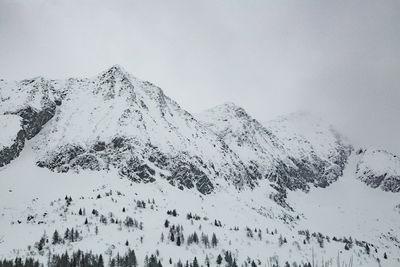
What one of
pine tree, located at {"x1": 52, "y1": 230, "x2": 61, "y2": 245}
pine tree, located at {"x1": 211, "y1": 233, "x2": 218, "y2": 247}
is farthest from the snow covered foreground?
pine tree, located at {"x1": 52, "y1": 230, "x2": 61, "y2": 245}

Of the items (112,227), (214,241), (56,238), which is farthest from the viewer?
(214,241)

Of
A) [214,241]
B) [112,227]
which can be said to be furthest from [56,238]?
[214,241]

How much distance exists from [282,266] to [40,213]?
82598 mm

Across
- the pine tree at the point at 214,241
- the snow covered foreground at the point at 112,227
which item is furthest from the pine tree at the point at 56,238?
the pine tree at the point at 214,241

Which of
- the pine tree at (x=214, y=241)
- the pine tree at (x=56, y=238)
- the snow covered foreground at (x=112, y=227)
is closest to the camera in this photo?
the pine tree at (x=56, y=238)

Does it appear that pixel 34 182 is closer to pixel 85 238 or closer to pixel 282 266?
pixel 85 238

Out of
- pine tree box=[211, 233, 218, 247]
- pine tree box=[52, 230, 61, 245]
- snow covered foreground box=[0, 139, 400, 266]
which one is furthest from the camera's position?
pine tree box=[211, 233, 218, 247]

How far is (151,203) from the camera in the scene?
183375mm

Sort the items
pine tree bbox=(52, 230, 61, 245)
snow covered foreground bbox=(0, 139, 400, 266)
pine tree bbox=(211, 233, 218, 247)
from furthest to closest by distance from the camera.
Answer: pine tree bbox=(211, 233, 218, 247)
snow covered foreground bbox=(0, 139, 400, 266)
pine tree bbox=(52, 230, 61, 245)

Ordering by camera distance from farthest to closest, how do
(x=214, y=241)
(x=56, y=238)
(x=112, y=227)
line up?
(x=214, y=241) < (x=112, y=227) < (x=56, y=238)

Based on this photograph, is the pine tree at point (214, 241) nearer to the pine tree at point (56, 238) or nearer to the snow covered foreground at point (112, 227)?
the snow covered foreground at point (112, 227)

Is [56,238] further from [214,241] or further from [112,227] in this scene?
[214,241]

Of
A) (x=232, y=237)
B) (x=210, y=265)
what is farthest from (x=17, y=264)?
(x=232, y=237)

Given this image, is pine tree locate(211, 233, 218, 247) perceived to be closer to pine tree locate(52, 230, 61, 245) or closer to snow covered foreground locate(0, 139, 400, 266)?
snow covered foreground locate(0, 139, 400, 266)
